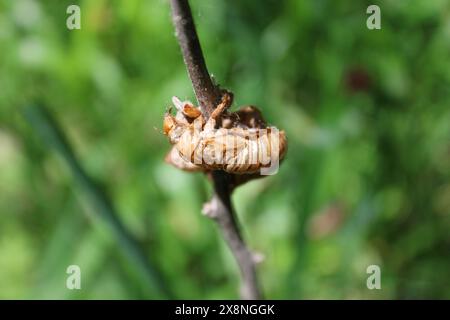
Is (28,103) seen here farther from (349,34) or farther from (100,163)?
(349,34)

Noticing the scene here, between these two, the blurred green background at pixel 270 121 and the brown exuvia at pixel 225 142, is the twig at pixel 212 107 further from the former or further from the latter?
the blurred green background at pixel 270 121

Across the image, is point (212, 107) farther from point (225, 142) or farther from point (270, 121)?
point (270, 121)

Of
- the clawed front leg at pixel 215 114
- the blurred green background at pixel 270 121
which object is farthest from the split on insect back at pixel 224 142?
the blurred green background at pixel 270 121

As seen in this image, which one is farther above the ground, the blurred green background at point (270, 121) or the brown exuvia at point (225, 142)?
the blurred green background at point (270, 121)

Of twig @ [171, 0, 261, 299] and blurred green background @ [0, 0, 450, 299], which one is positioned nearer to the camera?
twig @ [171, 0, 261, 299]

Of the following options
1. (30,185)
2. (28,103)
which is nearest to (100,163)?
(30,185)

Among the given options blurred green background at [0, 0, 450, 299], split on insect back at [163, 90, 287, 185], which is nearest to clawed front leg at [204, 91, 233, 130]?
split on insect back at [163, 90, 287, 185]

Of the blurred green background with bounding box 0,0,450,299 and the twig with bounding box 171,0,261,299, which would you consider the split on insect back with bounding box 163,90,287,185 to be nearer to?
the twig with bounding box 171,0,261,299
